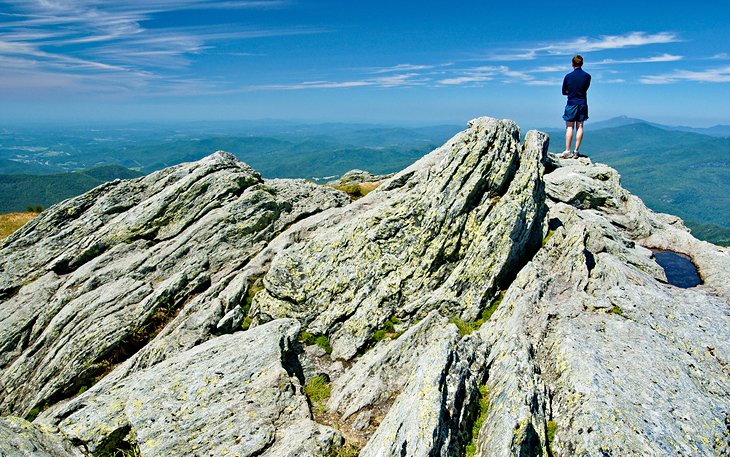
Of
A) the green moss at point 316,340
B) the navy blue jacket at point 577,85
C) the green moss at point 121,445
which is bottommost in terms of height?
the green moss at point 121,445

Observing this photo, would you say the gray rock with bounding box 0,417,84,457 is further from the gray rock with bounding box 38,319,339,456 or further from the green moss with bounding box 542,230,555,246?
the green moss with bounding box 542,230,555,246

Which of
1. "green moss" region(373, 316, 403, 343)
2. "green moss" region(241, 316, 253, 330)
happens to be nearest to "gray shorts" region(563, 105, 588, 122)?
"green moss" region(373, 316, 403, 343)

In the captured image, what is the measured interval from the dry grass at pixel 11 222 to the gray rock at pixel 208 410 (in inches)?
1341

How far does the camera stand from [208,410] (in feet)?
44.2

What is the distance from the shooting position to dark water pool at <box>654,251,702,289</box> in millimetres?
23141

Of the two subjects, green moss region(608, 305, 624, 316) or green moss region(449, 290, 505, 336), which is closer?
green moss region(608, 305, 624, 316)

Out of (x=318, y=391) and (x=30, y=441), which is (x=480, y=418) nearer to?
(x=318, y=391)

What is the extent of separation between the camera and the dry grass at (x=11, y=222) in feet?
123

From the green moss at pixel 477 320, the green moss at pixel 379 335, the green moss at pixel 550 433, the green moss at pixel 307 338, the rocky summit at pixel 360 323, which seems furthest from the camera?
the green moss at pixel 307 338

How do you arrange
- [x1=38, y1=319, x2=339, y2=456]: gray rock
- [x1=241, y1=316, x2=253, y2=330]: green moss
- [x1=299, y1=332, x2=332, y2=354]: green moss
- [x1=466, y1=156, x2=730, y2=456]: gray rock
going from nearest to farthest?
[x1=466, y1=156, x2=730, y2=456]: gray rock < [x1=38, y1=319, x2=339, y2=456]: gray rock < [x1=299, y1=332, x2=332, y2=354]: green moss < [x1=241, y1=316, x2=253, y2=330]: green moss

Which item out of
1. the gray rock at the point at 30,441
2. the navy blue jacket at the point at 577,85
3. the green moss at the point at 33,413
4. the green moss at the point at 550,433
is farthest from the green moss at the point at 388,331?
the navy blue jacket at the point at 577,85

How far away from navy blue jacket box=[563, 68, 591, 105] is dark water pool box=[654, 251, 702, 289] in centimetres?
1365

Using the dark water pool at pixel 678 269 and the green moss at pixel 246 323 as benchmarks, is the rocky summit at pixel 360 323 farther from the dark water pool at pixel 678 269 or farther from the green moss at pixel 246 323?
the dark water pool at pixel 678 269

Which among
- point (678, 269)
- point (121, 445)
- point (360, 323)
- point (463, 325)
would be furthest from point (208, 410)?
point (678, 269)
